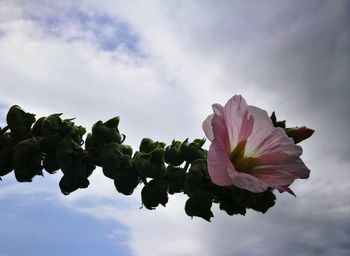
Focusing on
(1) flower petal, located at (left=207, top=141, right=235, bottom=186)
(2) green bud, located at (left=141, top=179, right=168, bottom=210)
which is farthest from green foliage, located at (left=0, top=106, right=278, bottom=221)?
(1) flower petal, located at (left=207, top=141, right=235, bottom=186)

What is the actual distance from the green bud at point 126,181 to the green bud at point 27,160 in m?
0.46

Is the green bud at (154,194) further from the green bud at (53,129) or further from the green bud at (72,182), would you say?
the green bud at (53,129)

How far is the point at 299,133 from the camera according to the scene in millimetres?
2254

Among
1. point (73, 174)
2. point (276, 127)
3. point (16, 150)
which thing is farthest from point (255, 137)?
point (16, 150)

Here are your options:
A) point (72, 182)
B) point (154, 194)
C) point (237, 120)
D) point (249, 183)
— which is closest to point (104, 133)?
point (72, 182)

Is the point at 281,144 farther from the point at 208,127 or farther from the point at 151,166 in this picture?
the point at 151,166

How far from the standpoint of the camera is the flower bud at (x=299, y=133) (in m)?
2.24

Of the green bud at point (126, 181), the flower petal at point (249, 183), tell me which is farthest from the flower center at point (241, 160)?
the green bud at point (126, 181)

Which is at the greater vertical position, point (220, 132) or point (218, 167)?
point (220, 132)

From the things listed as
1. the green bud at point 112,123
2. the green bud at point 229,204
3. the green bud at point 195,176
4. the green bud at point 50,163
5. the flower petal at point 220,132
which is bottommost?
the green bud at point 229,204

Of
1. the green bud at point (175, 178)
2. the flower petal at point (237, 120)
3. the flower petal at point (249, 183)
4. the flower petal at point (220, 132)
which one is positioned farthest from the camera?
the green bud at point (175, 178)

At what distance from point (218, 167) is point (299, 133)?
0.53 metres

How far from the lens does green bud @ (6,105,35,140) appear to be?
2537 millimetres

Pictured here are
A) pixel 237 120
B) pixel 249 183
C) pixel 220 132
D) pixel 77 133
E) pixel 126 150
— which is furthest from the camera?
pixel 77 133
